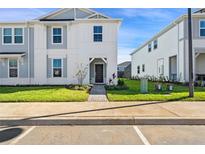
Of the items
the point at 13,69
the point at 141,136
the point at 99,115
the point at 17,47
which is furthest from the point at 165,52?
the point at 141,136

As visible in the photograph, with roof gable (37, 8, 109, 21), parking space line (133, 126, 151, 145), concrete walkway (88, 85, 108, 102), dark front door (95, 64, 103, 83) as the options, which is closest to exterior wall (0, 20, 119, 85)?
roof gable (37, 8, 109, 21)

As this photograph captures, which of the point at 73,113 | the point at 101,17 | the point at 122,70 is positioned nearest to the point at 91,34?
the point at 101,17

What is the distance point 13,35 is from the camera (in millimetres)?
24188

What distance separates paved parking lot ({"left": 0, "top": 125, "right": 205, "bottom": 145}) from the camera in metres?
6.41

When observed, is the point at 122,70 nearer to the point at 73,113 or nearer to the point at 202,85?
the point at 202,85

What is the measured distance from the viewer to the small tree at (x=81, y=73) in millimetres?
23453

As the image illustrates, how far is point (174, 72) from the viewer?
3031cm

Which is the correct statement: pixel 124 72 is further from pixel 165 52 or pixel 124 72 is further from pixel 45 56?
pixel 45 56

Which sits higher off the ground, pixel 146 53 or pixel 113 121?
pixel 146 53

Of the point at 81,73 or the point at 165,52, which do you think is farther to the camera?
the point at 165,52

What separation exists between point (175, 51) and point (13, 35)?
15792 millimetres

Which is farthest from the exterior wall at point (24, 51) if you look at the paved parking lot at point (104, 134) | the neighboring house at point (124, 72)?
the neighboring house at point (124, 72)

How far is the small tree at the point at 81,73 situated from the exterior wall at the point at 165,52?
9.05 meters
